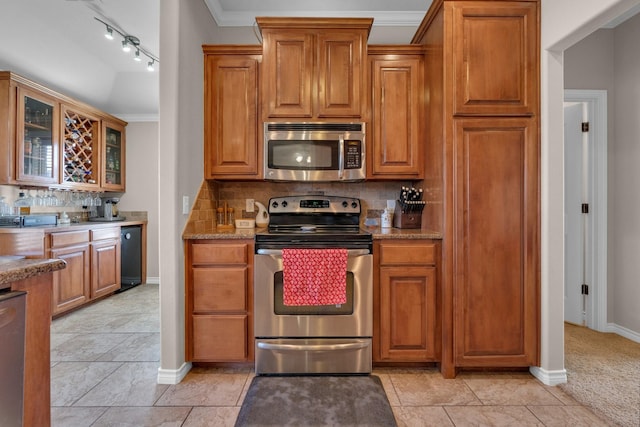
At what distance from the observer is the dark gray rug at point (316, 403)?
1.20 m

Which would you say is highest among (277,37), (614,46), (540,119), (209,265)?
(614,46)

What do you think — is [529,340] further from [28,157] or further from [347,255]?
[28,157]

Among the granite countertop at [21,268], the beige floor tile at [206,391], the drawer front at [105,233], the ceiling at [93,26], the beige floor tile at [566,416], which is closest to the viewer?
the granite countertop at [21,268]

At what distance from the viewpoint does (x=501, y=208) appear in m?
2.14

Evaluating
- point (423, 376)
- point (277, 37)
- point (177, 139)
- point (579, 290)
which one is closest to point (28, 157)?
point (177, 139)

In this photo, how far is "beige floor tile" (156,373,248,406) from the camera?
6.26 ft

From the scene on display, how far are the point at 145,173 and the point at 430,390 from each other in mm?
4645

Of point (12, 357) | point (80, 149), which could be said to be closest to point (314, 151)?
point (12, 357)

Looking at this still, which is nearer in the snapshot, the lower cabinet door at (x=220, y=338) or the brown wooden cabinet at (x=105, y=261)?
the lower cabinet door at (x=220, y=338)

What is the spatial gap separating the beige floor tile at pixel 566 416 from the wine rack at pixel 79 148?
496cm

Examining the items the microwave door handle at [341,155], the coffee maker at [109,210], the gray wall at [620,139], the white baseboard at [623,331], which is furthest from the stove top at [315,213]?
the coffee maker at [109,210]

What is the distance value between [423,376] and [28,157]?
4.31 meters

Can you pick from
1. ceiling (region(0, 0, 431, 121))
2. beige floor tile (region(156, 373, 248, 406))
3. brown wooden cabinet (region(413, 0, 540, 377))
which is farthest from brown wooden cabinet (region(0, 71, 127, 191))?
brown wooden cabinet (region(413, 0, 540, 377))

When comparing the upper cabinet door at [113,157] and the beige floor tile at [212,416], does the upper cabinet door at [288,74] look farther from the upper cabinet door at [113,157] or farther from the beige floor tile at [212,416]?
the upper cabinet door at [113,157]
